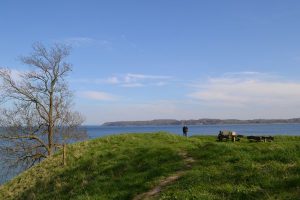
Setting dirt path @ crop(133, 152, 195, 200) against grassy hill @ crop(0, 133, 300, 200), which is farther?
dirt path @ crop(133, 152, 195, 200)

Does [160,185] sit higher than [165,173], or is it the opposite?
[165,173]

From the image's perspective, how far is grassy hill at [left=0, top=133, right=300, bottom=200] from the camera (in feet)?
43.8

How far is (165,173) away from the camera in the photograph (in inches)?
700

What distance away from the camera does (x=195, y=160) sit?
769 inches

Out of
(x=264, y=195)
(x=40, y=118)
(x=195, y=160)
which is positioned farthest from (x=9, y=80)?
(x=264, y=195)

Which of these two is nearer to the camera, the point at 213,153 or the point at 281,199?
the point at 281,199

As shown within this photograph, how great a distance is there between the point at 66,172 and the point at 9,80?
65.3 feet

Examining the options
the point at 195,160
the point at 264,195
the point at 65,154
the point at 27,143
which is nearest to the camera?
the point at 264,195

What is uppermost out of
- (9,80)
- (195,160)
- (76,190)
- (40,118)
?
(9,80)

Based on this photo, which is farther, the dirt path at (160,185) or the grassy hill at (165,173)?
the dirt path at (160,185)

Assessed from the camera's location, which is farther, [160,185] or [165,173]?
[165,173]

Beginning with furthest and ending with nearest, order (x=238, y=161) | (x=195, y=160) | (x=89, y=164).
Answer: (x=89, y=164) < (x=195, y=160) < (x=238, y=161)

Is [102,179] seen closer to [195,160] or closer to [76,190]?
[76,190]

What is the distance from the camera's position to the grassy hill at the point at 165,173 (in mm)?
13344
